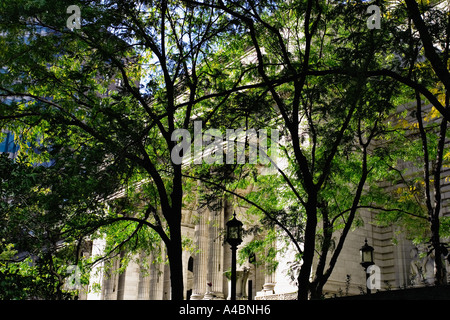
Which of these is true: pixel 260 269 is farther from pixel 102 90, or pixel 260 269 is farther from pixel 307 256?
pixel 307 256

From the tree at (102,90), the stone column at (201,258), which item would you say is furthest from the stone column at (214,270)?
the tree at (102,90)

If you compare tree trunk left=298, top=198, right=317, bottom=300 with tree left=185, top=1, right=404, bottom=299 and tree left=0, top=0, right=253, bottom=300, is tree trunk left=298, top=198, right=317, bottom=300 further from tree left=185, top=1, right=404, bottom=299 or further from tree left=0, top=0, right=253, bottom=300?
tree left=0, top=0, right=253, bottom=300

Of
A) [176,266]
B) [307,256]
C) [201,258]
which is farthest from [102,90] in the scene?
[201,258]

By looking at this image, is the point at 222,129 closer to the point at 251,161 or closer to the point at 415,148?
the point at 251,161

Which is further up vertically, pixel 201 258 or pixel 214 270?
pixel 201 258

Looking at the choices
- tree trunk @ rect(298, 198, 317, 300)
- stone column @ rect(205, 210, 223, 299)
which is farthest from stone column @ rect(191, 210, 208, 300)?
tree trunk @ rect(298, 198, 317, 300)

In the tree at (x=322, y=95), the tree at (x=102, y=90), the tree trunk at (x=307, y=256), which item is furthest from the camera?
the tree at (x=102, y=90)

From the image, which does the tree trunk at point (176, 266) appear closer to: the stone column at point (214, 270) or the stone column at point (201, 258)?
the stone column at point (214, 270)

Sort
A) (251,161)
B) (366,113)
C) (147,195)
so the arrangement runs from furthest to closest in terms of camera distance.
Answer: (147,195)
(251,161)
(366,113)

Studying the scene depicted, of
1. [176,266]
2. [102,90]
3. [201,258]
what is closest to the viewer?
[176,266]

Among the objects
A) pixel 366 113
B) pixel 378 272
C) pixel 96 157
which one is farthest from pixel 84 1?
pixel 378 272
